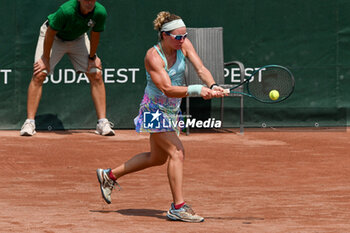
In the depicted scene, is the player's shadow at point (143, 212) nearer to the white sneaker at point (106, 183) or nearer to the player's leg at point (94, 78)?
the white sneaker at point (106, 183)

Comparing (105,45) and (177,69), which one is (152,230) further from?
(105,45)

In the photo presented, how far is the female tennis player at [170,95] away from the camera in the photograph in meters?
5.24

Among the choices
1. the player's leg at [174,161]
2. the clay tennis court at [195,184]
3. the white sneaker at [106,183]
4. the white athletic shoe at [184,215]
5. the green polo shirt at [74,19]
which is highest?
the green polo shirt at [74,19]

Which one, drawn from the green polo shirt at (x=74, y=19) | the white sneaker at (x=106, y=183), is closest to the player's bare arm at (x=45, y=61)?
the green polo shirt at (x=74, y=19)

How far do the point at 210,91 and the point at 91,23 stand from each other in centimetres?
418

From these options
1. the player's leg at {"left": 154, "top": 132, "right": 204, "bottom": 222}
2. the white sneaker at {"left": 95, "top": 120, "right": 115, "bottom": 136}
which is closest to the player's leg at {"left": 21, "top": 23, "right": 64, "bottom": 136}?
the white sneaker at {"left": 95, "top": 120, "right": 115, "bottom": 136}

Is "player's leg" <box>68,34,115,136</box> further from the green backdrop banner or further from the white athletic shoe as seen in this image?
the white athletic shoe

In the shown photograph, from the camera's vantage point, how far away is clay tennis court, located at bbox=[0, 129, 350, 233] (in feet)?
16.9

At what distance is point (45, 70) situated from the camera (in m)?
9.49

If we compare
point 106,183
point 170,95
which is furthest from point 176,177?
point 106,183

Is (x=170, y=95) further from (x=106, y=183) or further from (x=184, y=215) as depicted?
(x=106, y=183)

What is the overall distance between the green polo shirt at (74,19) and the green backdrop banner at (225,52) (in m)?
0.90

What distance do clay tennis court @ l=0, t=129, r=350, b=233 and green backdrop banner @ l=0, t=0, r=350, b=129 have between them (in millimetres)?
388

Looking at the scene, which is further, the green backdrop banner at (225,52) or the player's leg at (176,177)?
the green backdrop banner at (225,52)
